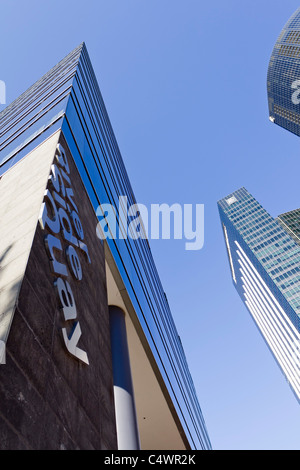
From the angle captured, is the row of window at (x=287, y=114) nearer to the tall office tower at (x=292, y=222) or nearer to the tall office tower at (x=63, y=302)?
the tall office tower at (x=292, y=222)

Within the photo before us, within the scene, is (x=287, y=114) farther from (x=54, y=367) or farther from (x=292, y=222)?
(x=54, y=367)

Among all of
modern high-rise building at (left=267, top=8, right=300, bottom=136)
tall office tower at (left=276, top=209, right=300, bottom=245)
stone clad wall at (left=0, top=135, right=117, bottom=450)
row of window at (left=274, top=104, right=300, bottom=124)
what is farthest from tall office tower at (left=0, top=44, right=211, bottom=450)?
row of window at (left=274, top=104, right=300, bottom=124)

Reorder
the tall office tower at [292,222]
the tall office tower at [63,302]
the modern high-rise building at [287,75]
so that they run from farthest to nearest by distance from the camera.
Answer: the modern high-rise building at [287,75] → the tall office tower at [292,222] → the tall office tower at [63,302]

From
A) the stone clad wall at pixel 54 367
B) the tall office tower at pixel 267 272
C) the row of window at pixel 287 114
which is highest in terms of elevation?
the row of window at pixel 287 114

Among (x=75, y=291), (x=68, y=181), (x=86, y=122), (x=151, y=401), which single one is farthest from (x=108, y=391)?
(x=86, y=122)

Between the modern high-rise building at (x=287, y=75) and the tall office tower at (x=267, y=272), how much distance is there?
49.3 m

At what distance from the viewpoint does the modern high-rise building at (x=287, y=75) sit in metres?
144

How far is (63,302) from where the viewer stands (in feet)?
20.9

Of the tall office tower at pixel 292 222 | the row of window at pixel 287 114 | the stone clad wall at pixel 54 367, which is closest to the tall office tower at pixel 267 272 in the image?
the tall office tower at pixel 292 222

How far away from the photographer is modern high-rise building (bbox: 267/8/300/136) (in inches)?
5669

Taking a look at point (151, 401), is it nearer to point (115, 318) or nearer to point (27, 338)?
point (115, 318)

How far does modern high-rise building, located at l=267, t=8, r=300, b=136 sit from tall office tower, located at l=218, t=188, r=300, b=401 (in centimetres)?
4928

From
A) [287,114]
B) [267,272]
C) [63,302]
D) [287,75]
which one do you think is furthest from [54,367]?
[287,114]
